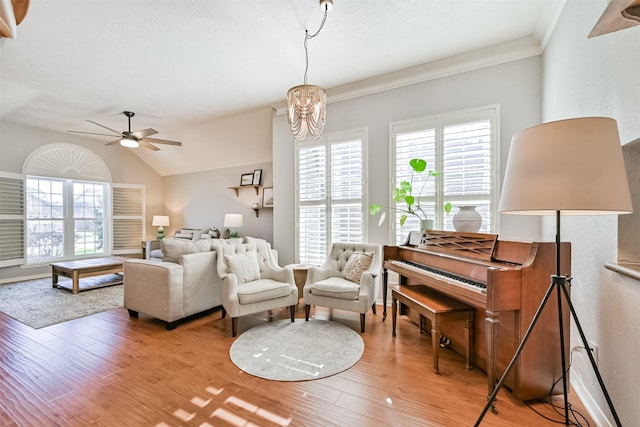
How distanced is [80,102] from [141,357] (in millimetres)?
4132

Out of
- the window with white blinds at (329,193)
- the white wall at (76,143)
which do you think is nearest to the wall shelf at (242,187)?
the window with white blinds at (329,193)

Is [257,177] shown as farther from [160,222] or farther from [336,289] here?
[336,289]

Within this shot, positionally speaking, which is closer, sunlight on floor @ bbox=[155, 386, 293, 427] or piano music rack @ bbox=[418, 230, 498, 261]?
sunlight on floor @ bbox=[155, 386, 293, 427]

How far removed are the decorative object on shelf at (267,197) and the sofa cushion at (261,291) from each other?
247 cm

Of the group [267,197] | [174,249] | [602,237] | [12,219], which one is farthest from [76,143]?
[602,237]

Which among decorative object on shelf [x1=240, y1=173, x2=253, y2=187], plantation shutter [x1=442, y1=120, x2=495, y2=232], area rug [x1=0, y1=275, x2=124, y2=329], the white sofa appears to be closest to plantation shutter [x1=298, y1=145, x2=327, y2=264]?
the white sofa

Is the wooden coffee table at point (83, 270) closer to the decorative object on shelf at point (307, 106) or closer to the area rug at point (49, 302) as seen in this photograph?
the area rug at point (49, 302)

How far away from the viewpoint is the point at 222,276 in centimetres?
298

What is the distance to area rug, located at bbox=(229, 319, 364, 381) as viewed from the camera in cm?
215

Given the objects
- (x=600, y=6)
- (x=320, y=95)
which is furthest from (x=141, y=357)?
(x=600, y=6)

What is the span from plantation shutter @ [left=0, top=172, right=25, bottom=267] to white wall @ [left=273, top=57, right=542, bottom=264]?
4.84m

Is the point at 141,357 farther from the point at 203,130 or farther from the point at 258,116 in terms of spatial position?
the point at 203,130

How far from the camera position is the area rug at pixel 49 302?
3281 mm

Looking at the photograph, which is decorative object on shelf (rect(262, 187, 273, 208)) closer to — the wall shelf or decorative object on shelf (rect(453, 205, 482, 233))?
the wall shelf
